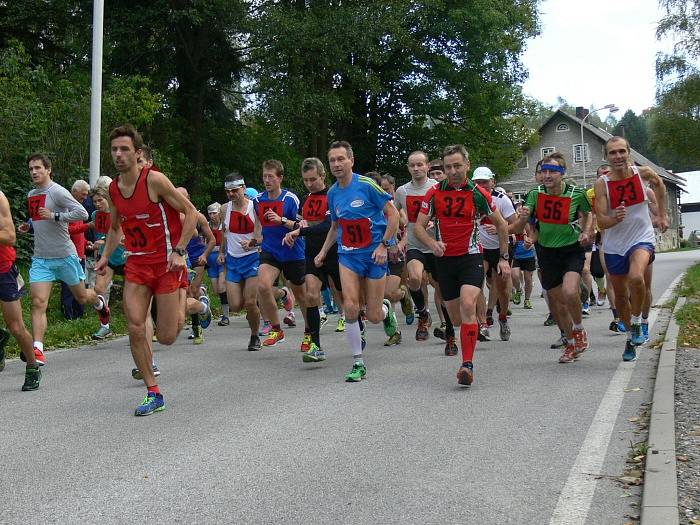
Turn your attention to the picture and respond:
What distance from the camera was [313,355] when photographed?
9.89m

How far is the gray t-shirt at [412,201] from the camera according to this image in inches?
453

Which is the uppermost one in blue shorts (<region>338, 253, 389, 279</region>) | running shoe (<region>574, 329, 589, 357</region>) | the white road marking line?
blue shorts (<region>338, 253, 389, 279</region>)

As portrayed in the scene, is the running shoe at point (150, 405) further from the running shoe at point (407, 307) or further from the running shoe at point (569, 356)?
the running shoe at point (407, 307)

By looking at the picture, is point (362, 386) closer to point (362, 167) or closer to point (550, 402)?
point (550, 402)

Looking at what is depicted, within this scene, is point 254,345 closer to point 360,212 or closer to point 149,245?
point 360,212

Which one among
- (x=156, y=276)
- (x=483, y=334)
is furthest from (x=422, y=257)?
(x=156, y=276)

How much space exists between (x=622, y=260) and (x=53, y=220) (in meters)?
5.96

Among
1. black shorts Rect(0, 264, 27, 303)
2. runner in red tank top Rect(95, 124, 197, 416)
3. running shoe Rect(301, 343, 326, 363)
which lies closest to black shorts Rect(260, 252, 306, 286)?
running shoe Rect(301, 343, 326, 363)

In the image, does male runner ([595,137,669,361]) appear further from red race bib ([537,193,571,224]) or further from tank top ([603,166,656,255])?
red race bib ([537,193,571,224])

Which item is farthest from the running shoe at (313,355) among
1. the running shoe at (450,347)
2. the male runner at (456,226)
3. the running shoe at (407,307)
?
the running shoe at (407,307)

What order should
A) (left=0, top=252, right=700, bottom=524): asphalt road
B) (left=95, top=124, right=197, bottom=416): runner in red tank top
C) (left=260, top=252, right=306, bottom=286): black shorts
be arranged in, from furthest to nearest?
1. (left=260, top=252, right=306, bottom=286): black shorts
2. (left=95, top=124, right=197, bottom=416): runner in red tank top
3. (left=0, top=252, right=700, bottom=524): asphalt road

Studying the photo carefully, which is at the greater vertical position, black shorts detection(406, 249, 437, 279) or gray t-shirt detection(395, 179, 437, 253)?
gray t-shirt detection(395, 179, 437, 253)

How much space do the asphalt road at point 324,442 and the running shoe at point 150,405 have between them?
0.12m

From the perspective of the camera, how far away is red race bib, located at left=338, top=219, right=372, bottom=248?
9.14m
